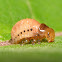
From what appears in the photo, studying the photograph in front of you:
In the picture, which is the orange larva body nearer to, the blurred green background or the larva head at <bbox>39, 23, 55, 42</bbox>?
the larva head at <bbox>39, 23, 55, 42</bbox>

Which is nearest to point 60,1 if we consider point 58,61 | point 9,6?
point 9,6

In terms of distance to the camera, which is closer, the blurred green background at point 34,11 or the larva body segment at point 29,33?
the larva body segment at point 29,33

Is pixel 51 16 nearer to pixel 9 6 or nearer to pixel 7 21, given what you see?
pixel 9 6

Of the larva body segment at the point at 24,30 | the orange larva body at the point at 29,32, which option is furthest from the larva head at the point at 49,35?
the larva body segment at the point at 24,30

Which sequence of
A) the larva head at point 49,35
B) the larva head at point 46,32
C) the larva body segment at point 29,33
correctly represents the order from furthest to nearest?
the larva head at point 49,35, the larva head at point 46,32, the larva body segment at point 29,33

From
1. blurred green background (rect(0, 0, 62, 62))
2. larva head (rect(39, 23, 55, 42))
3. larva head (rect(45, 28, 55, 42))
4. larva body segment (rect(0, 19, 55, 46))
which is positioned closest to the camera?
larva body segment (rect(0, 19, 55, 46))

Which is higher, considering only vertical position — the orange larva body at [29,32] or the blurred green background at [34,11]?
the blurred green background at [34,11]

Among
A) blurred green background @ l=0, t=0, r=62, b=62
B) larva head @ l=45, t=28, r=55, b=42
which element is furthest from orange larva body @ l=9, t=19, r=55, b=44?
blurred green background @ l=0, t=0, r=62, b=62

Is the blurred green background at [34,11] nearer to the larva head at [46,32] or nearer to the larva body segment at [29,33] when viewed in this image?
the larva body segment at [29,33]

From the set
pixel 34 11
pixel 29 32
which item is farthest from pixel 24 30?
pixel 34 11
